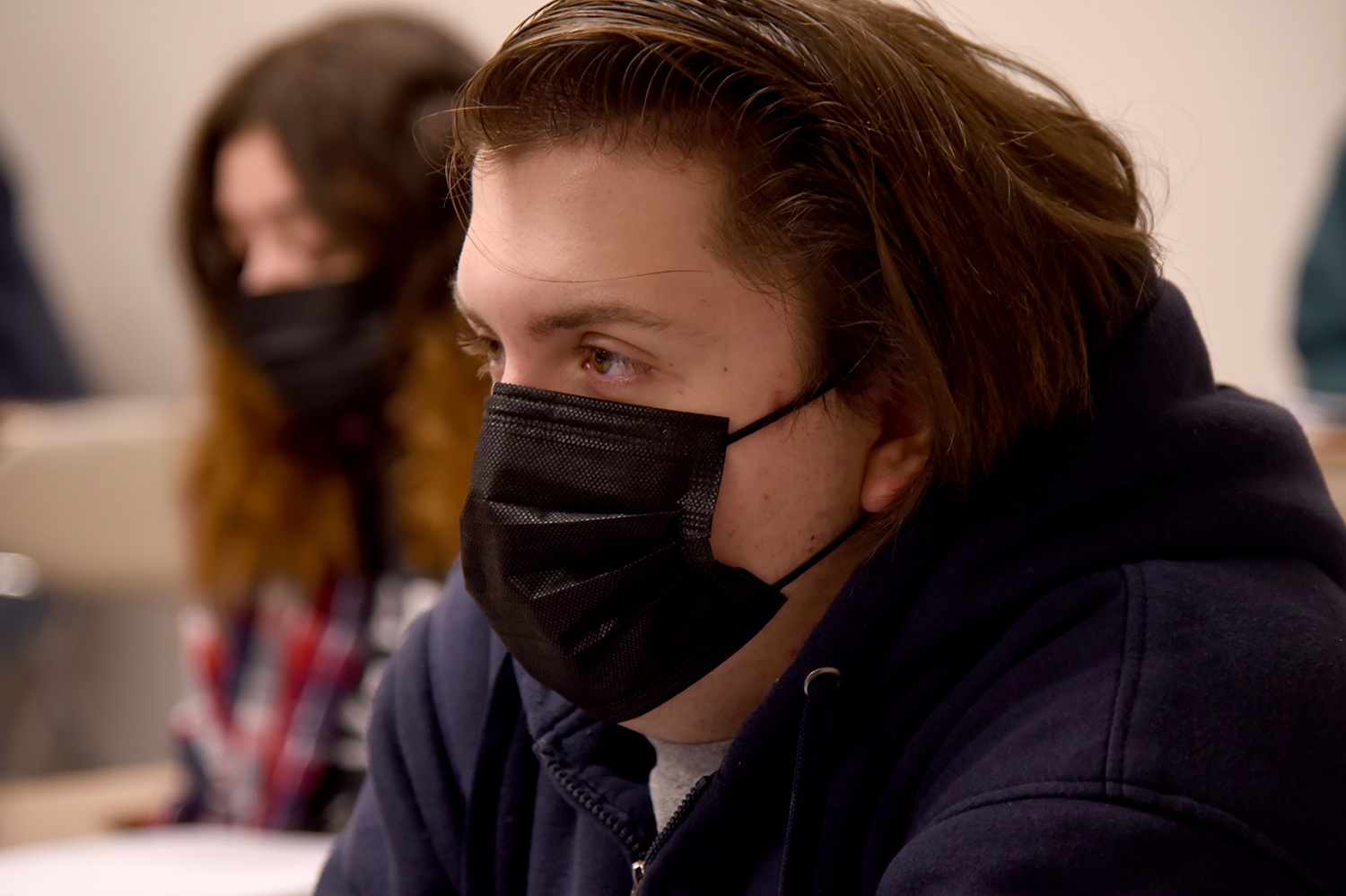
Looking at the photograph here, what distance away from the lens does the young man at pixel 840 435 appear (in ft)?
2.76

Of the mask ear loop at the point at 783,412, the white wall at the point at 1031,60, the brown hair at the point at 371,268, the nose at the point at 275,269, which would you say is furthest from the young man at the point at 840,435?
the nose at the point at 275,269

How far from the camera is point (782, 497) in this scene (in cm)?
93

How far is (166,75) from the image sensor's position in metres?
3.83

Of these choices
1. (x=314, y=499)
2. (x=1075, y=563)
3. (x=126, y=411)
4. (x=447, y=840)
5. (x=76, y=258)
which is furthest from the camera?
(x=76, y=258)

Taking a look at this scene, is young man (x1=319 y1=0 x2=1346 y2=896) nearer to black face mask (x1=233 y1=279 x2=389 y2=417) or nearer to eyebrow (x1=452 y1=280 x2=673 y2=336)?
eyebrow (x1=452 y1=280 x2=673 y2=336)

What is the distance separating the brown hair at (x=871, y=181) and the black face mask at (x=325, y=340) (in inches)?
40.1

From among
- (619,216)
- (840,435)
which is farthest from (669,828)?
(619,216)

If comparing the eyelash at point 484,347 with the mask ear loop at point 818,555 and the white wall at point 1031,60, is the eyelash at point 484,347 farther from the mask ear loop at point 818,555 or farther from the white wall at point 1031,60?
the white wall at point 1031,60

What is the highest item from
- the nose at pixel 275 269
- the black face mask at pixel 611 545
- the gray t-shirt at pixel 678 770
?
the black face mask at pixel 611 545

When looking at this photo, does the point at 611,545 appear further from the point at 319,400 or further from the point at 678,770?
the point at 319,400

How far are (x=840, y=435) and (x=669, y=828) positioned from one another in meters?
0.33

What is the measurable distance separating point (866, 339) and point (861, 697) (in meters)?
0.26

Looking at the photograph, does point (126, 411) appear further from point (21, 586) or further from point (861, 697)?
point (861, 697)

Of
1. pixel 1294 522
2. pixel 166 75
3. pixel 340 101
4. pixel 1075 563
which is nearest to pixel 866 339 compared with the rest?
pixel 1075 563
